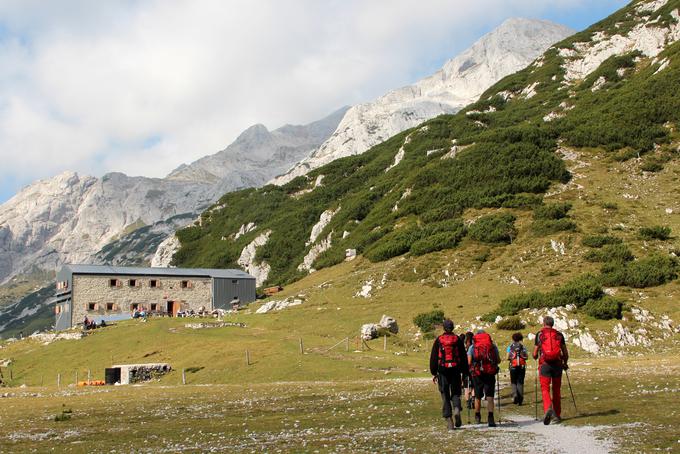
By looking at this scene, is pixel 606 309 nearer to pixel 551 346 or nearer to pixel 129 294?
pixel 551 346

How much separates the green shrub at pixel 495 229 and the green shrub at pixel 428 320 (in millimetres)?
19925

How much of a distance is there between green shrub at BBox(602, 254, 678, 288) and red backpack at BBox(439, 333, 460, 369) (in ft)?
141

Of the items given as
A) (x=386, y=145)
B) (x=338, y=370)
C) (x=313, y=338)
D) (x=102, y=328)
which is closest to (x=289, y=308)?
(x=313, y=338)

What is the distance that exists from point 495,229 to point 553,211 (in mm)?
7154

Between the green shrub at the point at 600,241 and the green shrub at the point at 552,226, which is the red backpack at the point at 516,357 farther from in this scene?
the green shrub at the point at 552,226

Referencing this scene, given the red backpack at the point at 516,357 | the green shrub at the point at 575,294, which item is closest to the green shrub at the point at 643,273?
the green shrub at the point at 575,294

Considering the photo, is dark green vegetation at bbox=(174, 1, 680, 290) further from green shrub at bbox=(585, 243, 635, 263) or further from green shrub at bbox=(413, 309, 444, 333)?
green shrub at bbox=(413, 309, 444, 333)

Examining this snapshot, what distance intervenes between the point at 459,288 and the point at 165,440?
167 feet

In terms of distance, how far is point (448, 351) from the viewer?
17.1 metres

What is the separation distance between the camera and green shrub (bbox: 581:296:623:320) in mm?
48125

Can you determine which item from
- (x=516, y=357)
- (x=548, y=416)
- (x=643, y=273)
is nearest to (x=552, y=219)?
(x=643, y=273)

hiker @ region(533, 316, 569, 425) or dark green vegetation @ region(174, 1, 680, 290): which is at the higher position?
dark green vegetation @ region(174, 1, 680, 290)

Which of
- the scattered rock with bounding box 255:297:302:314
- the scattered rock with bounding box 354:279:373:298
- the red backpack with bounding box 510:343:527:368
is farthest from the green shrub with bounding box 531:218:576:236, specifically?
the red backpack with bounding box 510:343:527:368

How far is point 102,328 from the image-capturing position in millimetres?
74000
